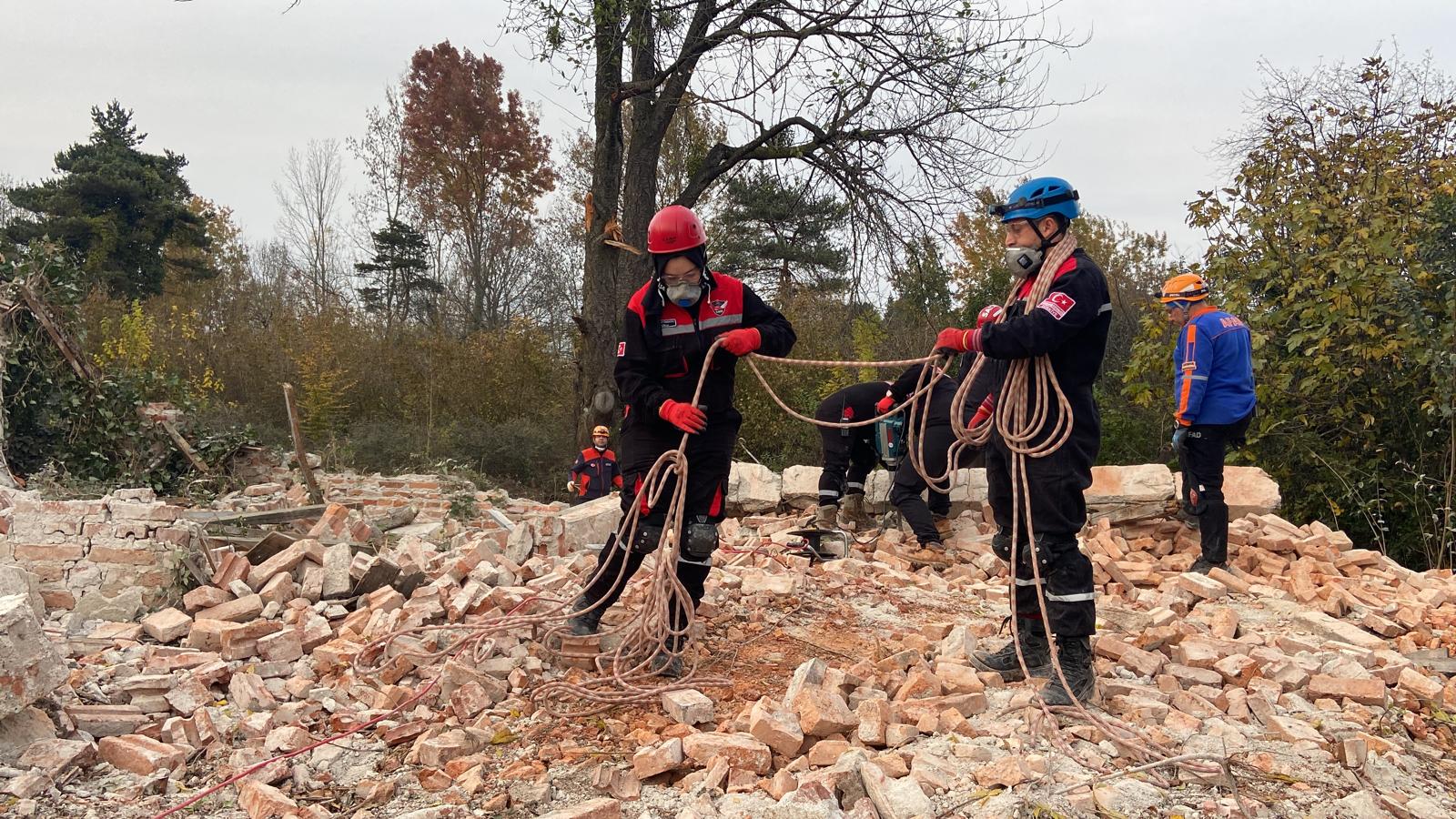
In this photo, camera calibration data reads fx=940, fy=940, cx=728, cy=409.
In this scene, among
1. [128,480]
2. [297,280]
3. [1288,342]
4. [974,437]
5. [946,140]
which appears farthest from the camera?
[297,280]

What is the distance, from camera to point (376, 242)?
23875mm

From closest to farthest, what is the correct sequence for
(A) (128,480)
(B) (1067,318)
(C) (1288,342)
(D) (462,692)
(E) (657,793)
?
(E) (657,793)
(B) (1067,318)
(D) (462,692)
(C) (1288,342)
(A) (128,480)

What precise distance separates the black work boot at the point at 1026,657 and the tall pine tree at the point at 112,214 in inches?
870

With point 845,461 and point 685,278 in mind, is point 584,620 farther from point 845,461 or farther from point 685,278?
point 845,461

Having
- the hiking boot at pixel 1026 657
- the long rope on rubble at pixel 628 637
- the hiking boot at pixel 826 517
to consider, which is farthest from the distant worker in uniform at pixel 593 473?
the hiking boot at pixel 1026 657

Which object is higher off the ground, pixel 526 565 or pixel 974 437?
pixel 974 437

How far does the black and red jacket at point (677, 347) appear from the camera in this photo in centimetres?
416

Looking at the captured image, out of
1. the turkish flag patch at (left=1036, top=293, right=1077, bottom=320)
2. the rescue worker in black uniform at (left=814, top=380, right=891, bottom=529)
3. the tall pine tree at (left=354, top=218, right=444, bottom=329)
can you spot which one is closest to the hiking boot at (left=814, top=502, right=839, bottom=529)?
the rescue worker in black uniform at (left=814, top=380, right=891, bottom=529)

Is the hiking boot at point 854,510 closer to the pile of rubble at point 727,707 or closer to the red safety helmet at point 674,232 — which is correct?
the pile of rubble at point 727,707

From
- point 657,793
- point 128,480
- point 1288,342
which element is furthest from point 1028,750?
point 128,480

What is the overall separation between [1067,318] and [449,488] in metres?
8.34

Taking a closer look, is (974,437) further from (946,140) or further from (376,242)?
(376,242)

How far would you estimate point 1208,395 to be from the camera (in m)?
6.23

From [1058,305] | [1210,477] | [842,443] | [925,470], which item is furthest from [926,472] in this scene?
[1058,305]
